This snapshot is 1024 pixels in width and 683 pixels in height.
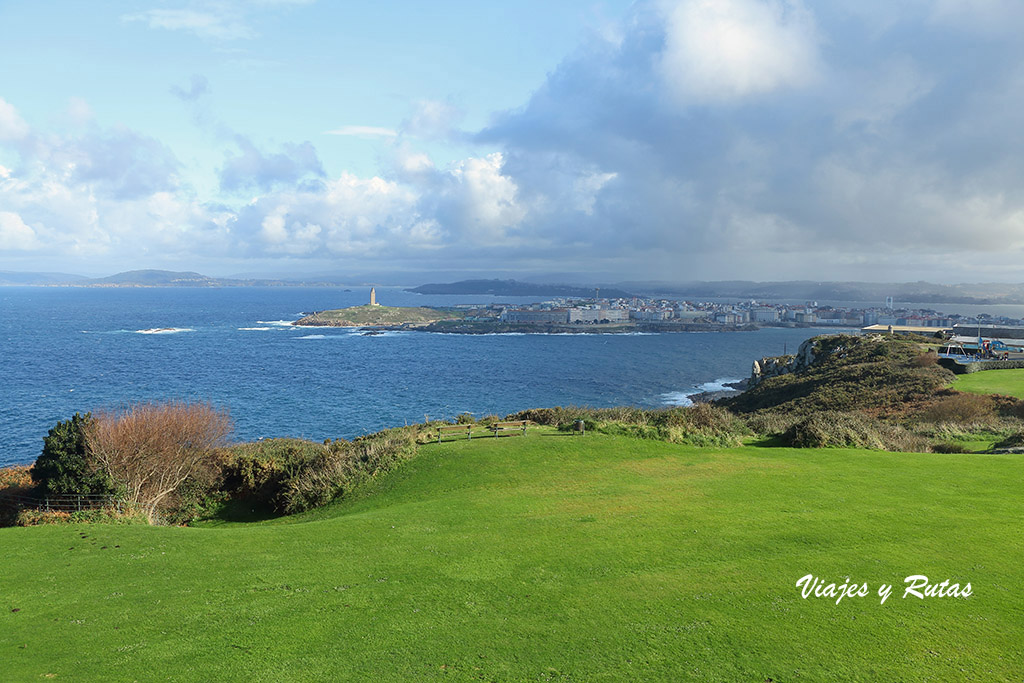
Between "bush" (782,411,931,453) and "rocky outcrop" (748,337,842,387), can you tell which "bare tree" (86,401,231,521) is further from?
"rocky outcrop" (748,337,842,387)

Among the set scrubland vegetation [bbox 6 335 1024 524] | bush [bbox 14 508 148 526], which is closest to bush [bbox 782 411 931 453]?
scrubland vegetation [bbox 6 335 1024 524]

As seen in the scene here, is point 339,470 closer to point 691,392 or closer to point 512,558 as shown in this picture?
point 512,558

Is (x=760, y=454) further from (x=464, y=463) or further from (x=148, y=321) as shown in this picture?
(x=148, y=321)

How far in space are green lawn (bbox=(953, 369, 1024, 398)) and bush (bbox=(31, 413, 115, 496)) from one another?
46.2 m

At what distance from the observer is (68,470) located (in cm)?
1930

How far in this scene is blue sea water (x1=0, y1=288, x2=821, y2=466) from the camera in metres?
59.8

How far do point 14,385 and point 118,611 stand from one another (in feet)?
258

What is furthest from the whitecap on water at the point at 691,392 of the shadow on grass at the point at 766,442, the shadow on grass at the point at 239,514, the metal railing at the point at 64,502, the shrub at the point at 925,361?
the metal railing at the point at 64,502

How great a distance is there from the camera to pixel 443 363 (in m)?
103

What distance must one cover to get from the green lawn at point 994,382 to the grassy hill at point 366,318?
148m

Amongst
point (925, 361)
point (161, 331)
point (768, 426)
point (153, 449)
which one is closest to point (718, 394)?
point (925, 361)

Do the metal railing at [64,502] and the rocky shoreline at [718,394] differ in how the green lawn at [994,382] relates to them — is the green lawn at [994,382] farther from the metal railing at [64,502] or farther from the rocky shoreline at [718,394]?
the metal railing at [64,502]

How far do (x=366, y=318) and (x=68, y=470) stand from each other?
550 ft

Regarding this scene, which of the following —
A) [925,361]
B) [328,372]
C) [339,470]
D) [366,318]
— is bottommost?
[328,372]
